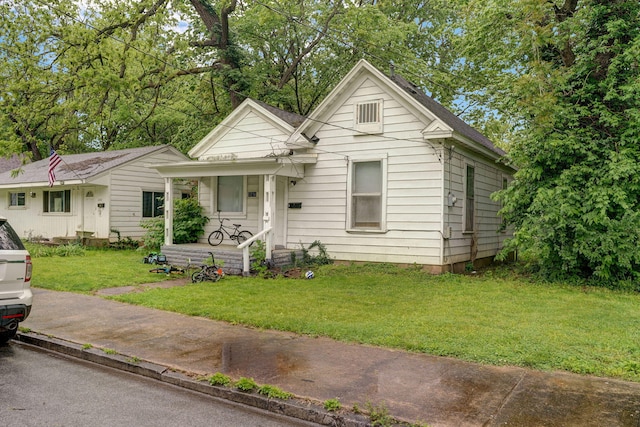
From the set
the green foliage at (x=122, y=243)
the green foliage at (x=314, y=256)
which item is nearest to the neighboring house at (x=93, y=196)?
the green foliage at (x=122, y=243)

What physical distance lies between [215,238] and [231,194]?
4.91 ft

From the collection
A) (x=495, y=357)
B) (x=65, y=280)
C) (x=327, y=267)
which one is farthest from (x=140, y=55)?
(x=495, y=357)

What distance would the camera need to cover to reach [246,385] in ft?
13.9

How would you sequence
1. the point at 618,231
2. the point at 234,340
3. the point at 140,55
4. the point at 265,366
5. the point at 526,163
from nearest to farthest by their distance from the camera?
the point at 265,366 → the point at 234,340 → the point at 618,231 → the point at 526,163 → the point at 140,55

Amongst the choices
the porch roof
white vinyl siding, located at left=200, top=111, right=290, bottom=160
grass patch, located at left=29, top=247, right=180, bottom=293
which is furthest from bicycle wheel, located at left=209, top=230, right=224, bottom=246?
white vinyl siding, located at left=200, top=111, right=290, bottom=160

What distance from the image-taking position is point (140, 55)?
14633 mm

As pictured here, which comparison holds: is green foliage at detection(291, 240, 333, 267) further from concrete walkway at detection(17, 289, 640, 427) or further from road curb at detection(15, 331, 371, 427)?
road curb at detection(15, 331, 371, 427)

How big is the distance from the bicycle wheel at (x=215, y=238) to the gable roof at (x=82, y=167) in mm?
6429

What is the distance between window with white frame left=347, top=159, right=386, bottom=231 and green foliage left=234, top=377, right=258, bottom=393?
320 inches

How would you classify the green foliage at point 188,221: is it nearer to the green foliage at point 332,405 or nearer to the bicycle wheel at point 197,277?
the bicycle wheel at point 197,277

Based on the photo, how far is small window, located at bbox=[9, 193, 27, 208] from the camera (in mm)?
21906

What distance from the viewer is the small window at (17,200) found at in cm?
2191

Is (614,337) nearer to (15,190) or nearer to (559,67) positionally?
(559,67)

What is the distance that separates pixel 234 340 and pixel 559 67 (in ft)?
33.9
